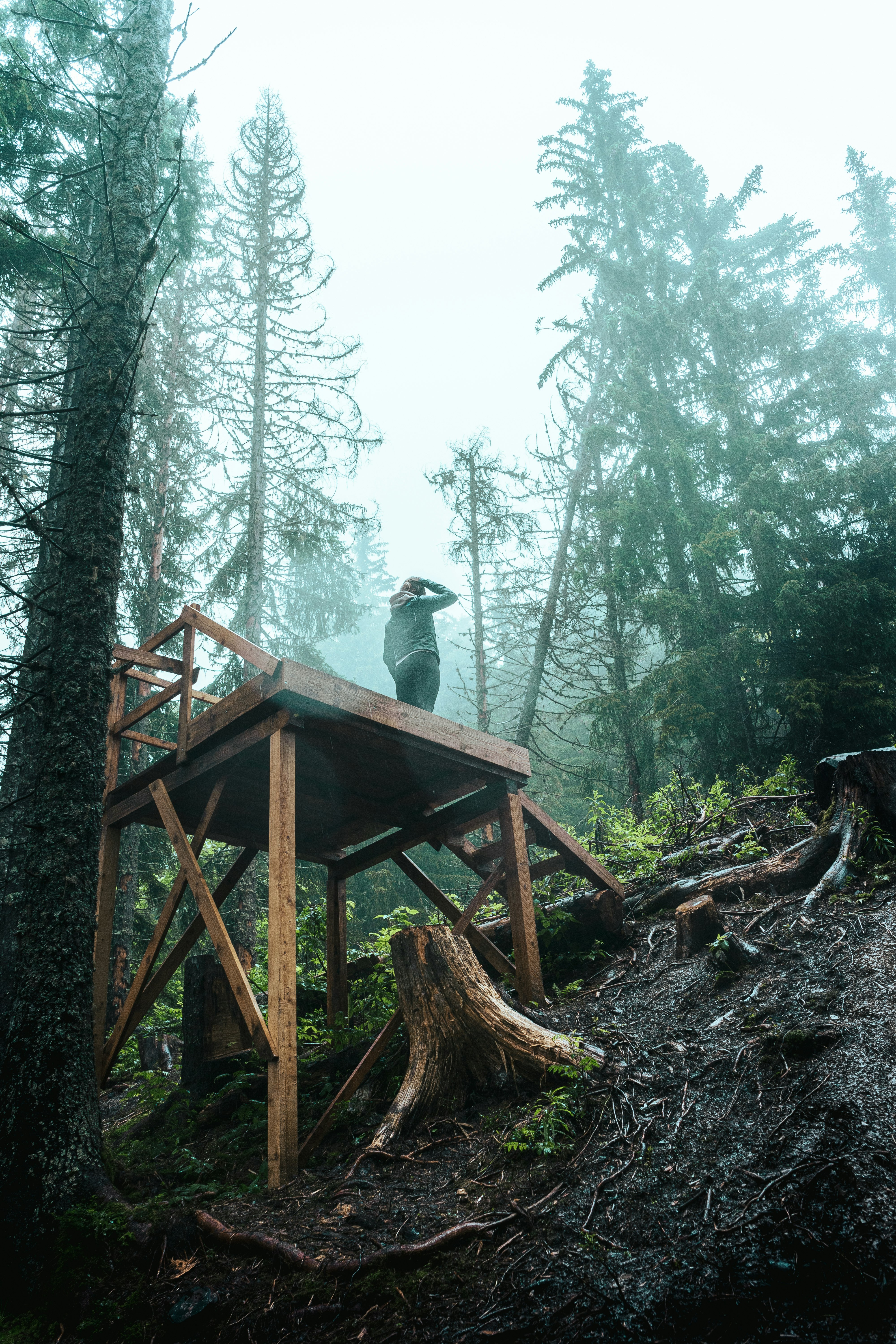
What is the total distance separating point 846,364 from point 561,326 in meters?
6.69

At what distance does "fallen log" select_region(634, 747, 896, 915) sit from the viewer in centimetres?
538

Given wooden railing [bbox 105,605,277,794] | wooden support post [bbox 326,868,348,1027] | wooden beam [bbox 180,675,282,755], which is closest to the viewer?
wooden beam [bbox 180,675,282,755]

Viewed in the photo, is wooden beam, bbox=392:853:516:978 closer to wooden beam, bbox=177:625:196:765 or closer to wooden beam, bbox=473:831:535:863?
wooden beam, bbox=473:831:535:863

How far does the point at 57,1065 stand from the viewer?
3754 millimetres

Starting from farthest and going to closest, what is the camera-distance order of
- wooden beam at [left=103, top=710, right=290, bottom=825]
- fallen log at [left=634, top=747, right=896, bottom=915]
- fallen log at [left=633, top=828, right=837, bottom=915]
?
fallen log at [left=633, top=828, right=837, bottom=915]
fallen log at [left=634, top=747, right=896, bottom=915]
wooden beam at [left=103, top=710, right=290, bottom=825]

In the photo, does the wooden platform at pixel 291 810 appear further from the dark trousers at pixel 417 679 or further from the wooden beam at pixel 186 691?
the dark trousers at pixel 417 679

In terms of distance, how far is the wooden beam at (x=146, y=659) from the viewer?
20.0 ft

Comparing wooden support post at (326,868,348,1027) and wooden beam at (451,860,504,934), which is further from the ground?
wooden beam at (451,860,504,934)

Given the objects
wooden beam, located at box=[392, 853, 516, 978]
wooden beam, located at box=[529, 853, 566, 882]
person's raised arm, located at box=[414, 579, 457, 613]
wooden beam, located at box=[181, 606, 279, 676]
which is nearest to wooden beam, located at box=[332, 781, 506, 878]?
wooden beam, located at box=[392, 853, 516, 978]

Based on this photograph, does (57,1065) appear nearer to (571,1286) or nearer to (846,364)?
(571,1286)

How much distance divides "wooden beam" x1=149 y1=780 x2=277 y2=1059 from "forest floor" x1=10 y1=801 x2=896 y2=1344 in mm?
762

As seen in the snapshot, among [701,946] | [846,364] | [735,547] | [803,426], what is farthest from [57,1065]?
[846,364]

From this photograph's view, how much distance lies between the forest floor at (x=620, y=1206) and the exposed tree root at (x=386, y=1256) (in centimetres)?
3

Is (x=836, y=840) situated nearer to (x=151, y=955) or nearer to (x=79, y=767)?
(x=151, y=955)
